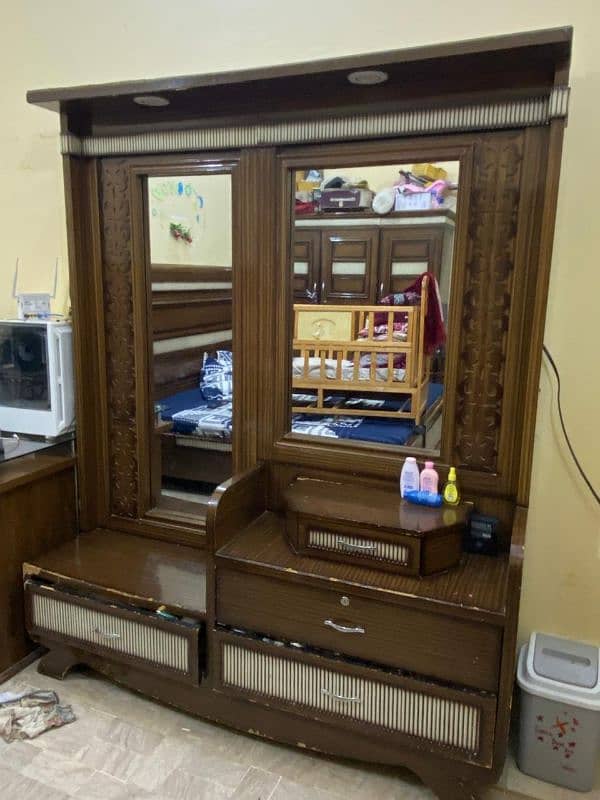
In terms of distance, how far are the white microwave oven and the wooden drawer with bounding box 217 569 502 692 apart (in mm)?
864

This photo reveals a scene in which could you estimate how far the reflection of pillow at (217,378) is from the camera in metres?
1.96

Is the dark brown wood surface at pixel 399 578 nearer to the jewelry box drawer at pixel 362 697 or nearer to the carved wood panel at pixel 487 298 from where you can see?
the jewelry box drawer at pixel 362 697

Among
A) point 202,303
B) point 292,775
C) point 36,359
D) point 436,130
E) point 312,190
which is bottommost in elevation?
point 292,775

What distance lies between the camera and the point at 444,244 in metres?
1.66

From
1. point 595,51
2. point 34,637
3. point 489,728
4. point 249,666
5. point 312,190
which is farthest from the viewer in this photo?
point 34,637

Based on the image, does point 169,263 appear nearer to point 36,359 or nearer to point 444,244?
point 36,359

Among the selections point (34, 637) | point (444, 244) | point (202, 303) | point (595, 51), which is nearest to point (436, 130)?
point (444, 244)

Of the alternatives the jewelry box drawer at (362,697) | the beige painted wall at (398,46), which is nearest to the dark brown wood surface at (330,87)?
the beige painted wall at (398,46)

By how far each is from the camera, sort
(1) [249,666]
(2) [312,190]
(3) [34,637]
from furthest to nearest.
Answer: (3) [34,637]
(2) [312,190]
(1) [249,666]

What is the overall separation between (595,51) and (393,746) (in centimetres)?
179

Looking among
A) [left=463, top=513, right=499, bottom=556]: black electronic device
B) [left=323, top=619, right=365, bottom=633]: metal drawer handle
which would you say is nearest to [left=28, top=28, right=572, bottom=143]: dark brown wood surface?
[left=463, top=513, right=499, bottom=556]: black electronic device

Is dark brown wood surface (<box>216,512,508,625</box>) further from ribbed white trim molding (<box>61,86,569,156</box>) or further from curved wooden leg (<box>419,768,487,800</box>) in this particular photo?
ribbed white trim molding (<box>61,86,569,156</box>)

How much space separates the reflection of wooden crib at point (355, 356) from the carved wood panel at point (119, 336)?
589mm

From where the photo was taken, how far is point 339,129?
164 cm
